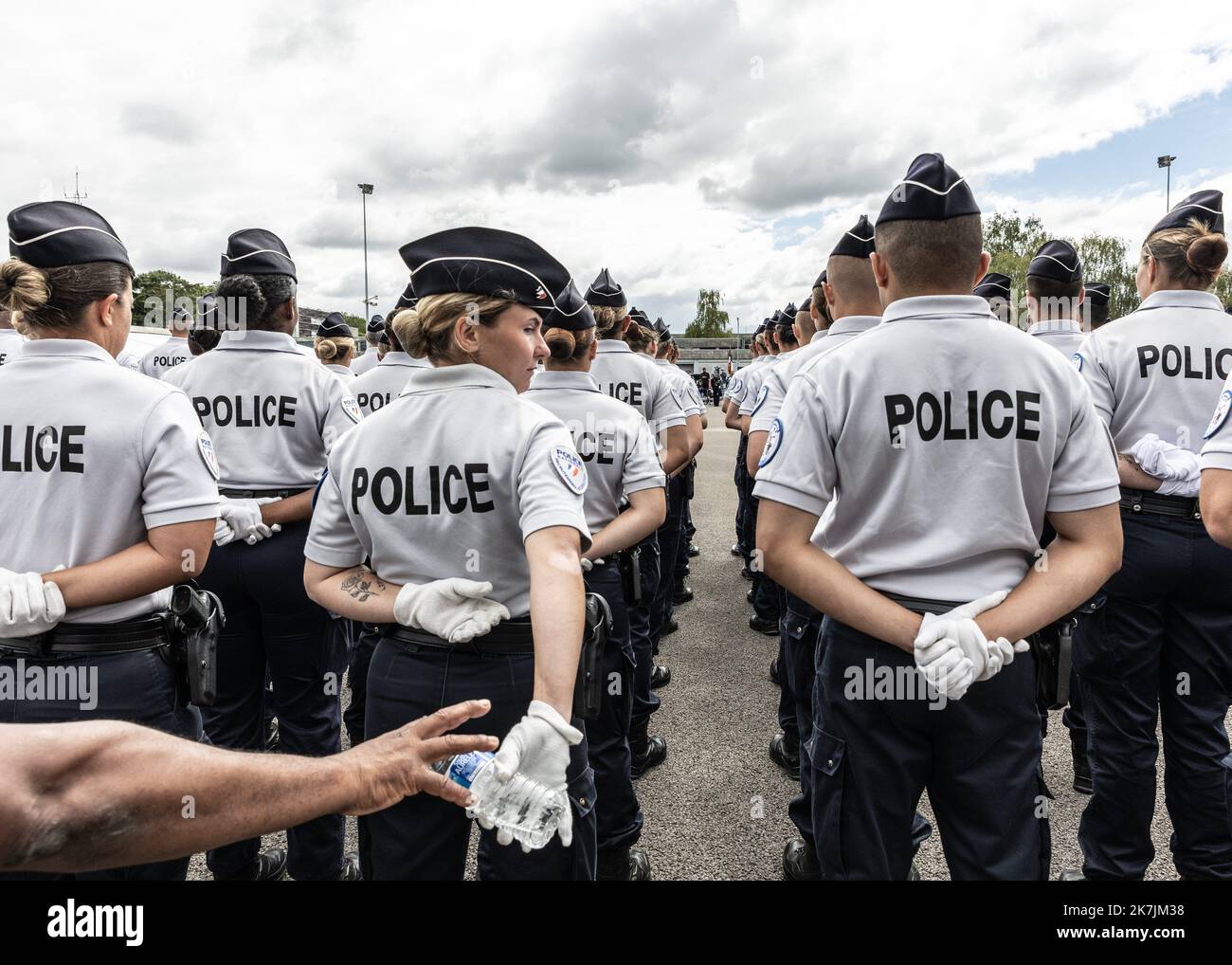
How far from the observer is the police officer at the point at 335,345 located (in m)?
6.30

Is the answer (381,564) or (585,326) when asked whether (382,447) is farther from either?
(585,326)

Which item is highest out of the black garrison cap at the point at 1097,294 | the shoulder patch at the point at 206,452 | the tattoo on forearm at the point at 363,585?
the black garrison cap at the point at 1097,294

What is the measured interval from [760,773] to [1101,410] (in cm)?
238

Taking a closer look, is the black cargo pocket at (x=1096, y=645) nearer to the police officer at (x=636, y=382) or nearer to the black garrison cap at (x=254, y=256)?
the police officer at (x=636, y=382)

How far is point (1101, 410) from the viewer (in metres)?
3.01

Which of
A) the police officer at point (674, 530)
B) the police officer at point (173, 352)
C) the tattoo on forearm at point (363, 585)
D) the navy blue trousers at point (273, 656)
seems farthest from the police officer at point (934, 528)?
the police officer at point (173, 352)

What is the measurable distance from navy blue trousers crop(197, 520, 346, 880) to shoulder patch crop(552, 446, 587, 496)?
67.1 inches

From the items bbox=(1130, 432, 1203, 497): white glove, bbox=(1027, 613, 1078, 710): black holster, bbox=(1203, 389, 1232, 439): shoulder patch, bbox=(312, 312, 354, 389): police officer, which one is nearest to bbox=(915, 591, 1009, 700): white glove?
bbox=(1027, 613, 1078, 710): black holster

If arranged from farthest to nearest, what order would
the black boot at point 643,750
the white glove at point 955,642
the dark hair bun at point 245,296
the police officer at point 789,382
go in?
the black boot at point 643,750 < the dark hair bun at point 245,296 < the police officer at point 789,382 < the white glove at point 955,642

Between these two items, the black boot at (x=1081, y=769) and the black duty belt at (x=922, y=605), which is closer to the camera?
the black duty belt at (x=922, y=605)

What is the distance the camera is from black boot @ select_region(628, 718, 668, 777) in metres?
4.04

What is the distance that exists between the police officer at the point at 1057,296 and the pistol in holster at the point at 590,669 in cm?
361

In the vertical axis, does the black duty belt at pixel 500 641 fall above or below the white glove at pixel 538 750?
above

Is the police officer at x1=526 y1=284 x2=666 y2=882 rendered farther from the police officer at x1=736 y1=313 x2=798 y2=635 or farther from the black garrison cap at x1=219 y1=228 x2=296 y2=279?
the black garrison cap at x1=219 y1=228 x2=296 y2=279
